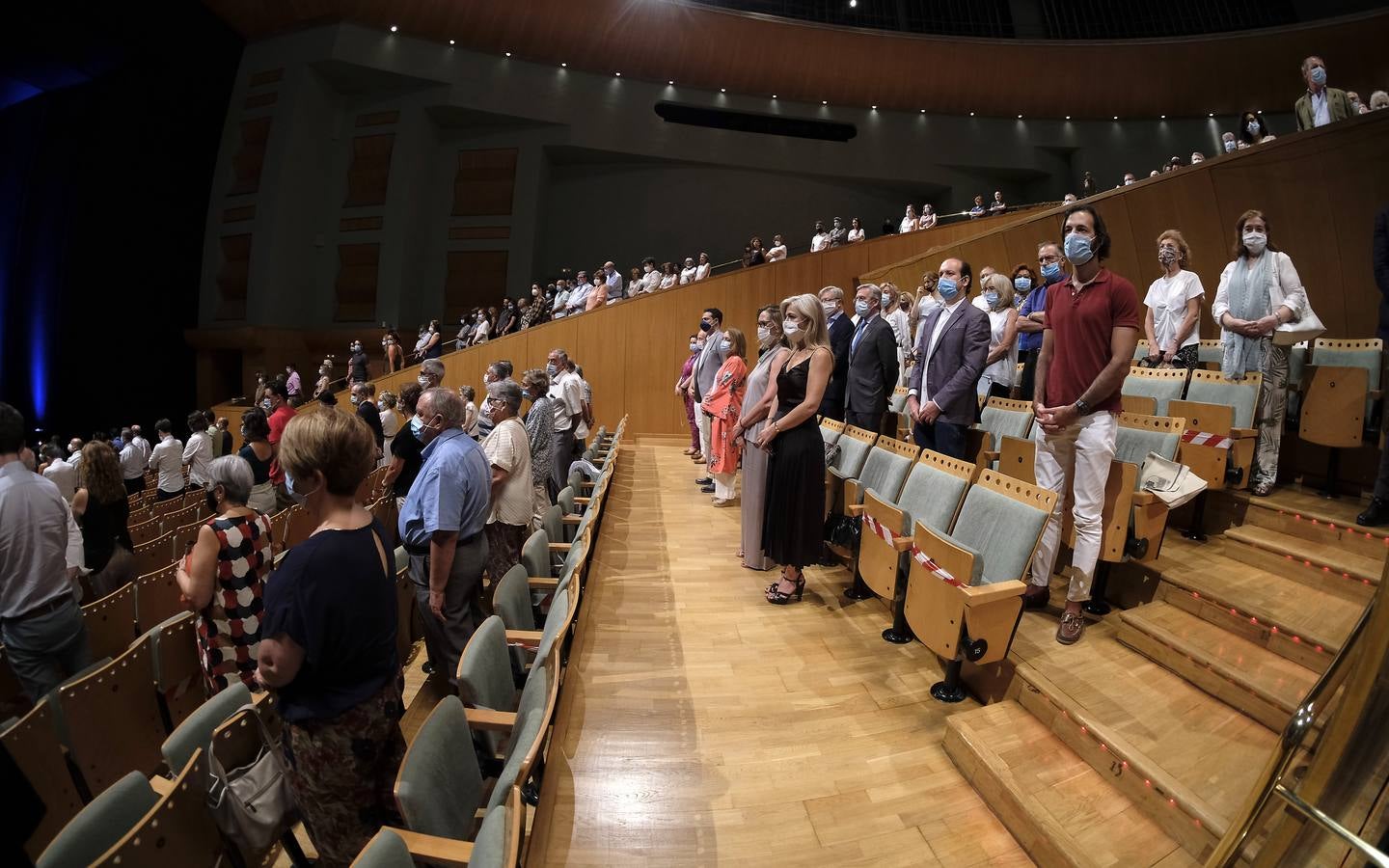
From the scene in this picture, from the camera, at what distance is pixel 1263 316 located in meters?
2.90

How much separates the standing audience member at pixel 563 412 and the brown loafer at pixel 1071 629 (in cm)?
331

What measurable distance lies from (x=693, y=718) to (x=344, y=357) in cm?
1212

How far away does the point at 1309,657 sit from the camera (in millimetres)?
1752

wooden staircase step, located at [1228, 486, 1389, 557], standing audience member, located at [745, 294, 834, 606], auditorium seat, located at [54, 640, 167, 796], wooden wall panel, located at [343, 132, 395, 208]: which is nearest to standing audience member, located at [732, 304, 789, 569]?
standing audience member, located at [745, 294, 834, 606]

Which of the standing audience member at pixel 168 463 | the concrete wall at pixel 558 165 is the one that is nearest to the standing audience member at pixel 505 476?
the standing audience member at pixel 168 463

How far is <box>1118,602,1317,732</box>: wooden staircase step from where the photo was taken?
1648mm

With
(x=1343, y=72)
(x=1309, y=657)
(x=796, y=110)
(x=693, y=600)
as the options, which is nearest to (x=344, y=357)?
(x=796, y=110)

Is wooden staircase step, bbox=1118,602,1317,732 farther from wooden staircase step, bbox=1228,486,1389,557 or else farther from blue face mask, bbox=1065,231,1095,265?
blue face mask, bbox=1065,231,1095,265

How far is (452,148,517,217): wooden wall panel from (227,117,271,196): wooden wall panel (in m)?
3.46

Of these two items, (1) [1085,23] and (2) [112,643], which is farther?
(1) [1085,23]

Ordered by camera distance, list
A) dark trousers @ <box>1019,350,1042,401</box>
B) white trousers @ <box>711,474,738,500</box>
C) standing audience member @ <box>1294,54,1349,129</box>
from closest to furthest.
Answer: standing audience member @ <box>1294,54,1349,129</box>, dark trousers @ <box>1019,350,1042,401</box>, white trousers @ <box>711,474,738,500</box>

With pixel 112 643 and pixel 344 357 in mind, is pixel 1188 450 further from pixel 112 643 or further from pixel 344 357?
pixel 344 357

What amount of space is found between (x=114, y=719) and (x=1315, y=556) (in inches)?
149

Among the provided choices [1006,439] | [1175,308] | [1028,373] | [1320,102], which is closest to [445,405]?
[1006,439]
